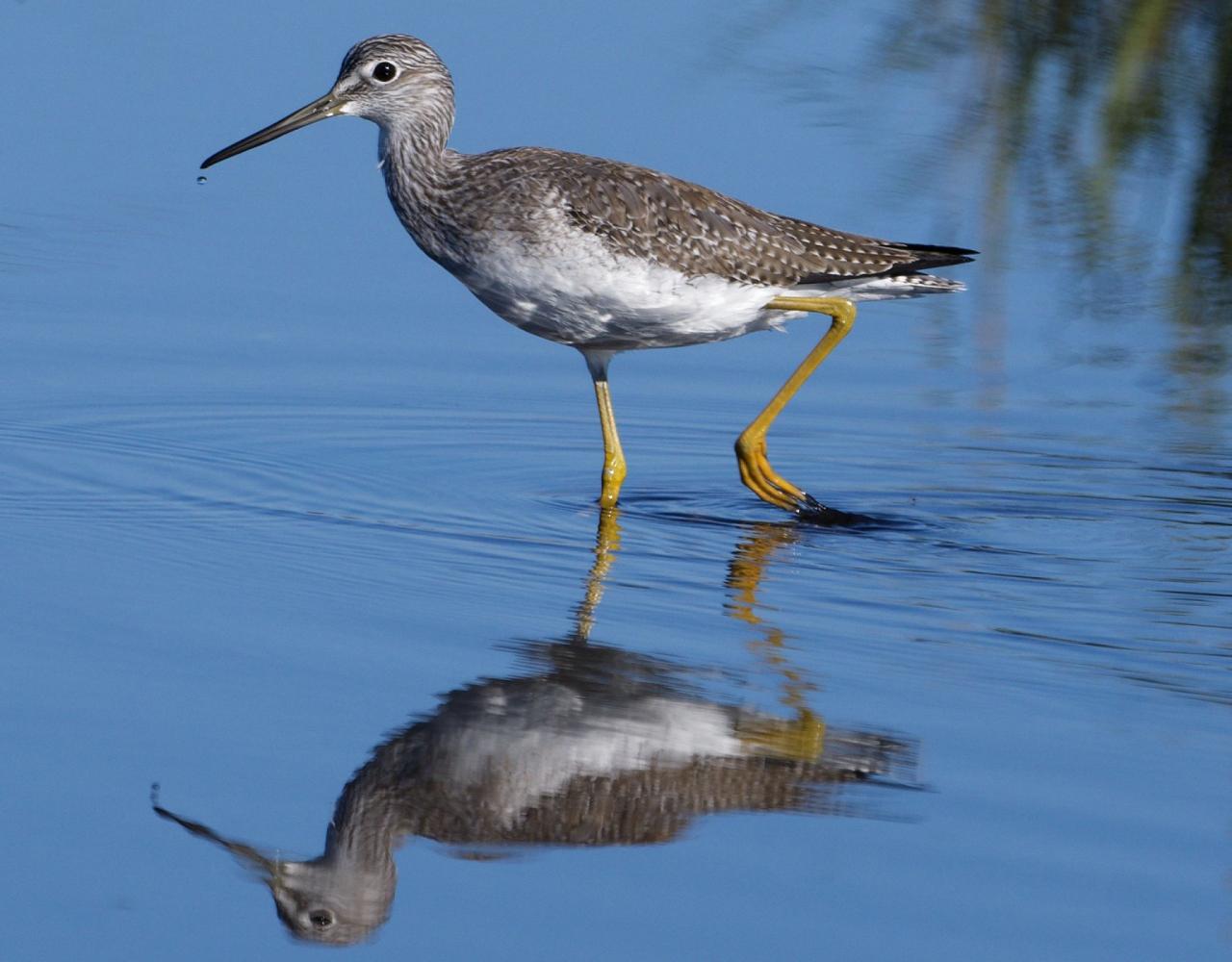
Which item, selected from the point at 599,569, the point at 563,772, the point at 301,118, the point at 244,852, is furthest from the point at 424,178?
the point at 244,852

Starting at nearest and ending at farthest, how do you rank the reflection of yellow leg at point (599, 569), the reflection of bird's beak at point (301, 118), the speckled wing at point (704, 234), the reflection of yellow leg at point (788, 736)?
1. the reflection of yellow leg at point (788, 736)
2. the reflection of yellow leg at point (599, 569)
3. the speckled wing at point (704, 234)
4. the reflection of bird's beak at point (301, 118)

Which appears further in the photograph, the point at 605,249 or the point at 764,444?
the point at 764,444

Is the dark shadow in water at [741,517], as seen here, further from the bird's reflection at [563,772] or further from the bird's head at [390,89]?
the bird's reflection at [563,772]

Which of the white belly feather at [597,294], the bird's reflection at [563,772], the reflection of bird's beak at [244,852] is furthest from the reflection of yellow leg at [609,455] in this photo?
the reflection of bird's beak at [244,852]

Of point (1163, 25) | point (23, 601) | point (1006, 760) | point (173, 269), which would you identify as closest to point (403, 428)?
point (173, 269)

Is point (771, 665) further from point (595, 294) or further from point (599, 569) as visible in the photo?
point (595, 294)

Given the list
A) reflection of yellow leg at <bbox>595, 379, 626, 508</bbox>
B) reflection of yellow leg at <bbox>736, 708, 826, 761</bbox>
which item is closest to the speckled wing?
reflection of yellow leg at <bbox>595, 379, 626, 508</bbox>

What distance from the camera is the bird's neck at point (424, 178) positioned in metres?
8.77

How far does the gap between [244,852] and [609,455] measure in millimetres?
4324

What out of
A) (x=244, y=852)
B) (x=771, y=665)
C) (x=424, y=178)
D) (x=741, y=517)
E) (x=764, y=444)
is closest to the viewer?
(x=244, y=852)

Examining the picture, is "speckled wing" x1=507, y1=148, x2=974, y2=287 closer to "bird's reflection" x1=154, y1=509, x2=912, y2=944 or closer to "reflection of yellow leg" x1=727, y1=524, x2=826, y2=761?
"reflection of yellow leg" x1=727, y1=524, x2=826, y2=761

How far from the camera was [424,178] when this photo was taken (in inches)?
352

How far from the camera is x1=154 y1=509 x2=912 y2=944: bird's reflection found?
4969 mm

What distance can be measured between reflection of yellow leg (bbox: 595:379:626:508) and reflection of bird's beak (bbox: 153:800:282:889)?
3.94 meters
